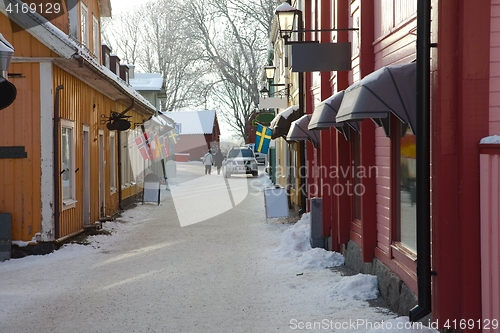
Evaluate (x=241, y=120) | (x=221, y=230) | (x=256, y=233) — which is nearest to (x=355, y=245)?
(x=256, y=233)

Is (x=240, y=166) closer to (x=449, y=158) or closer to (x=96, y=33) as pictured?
(x=96, y=33)

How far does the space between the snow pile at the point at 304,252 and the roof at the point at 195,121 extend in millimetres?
65534

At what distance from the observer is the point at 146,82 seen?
40906 mm

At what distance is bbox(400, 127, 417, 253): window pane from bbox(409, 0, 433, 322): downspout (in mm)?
1059

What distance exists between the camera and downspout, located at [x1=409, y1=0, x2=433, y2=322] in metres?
5.45

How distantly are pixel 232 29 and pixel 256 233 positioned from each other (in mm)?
21136

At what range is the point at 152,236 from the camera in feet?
48.2

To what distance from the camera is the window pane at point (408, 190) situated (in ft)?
22.1

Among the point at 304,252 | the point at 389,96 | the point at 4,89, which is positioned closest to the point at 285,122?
the point at 304,252

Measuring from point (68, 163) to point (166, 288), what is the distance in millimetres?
5638

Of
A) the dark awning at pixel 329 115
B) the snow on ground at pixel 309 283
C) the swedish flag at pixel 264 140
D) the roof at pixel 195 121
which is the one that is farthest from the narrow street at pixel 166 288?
the roof at pixel 195 121

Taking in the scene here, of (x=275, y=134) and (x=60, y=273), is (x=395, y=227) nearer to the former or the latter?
(x=60, y=273)

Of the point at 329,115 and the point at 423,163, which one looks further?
the point at 329,115

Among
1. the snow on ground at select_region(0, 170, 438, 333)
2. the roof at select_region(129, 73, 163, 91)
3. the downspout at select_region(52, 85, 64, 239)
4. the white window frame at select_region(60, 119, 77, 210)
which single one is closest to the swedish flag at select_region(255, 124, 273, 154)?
the snow on ground at select_region(0, 170, 438, 333)
